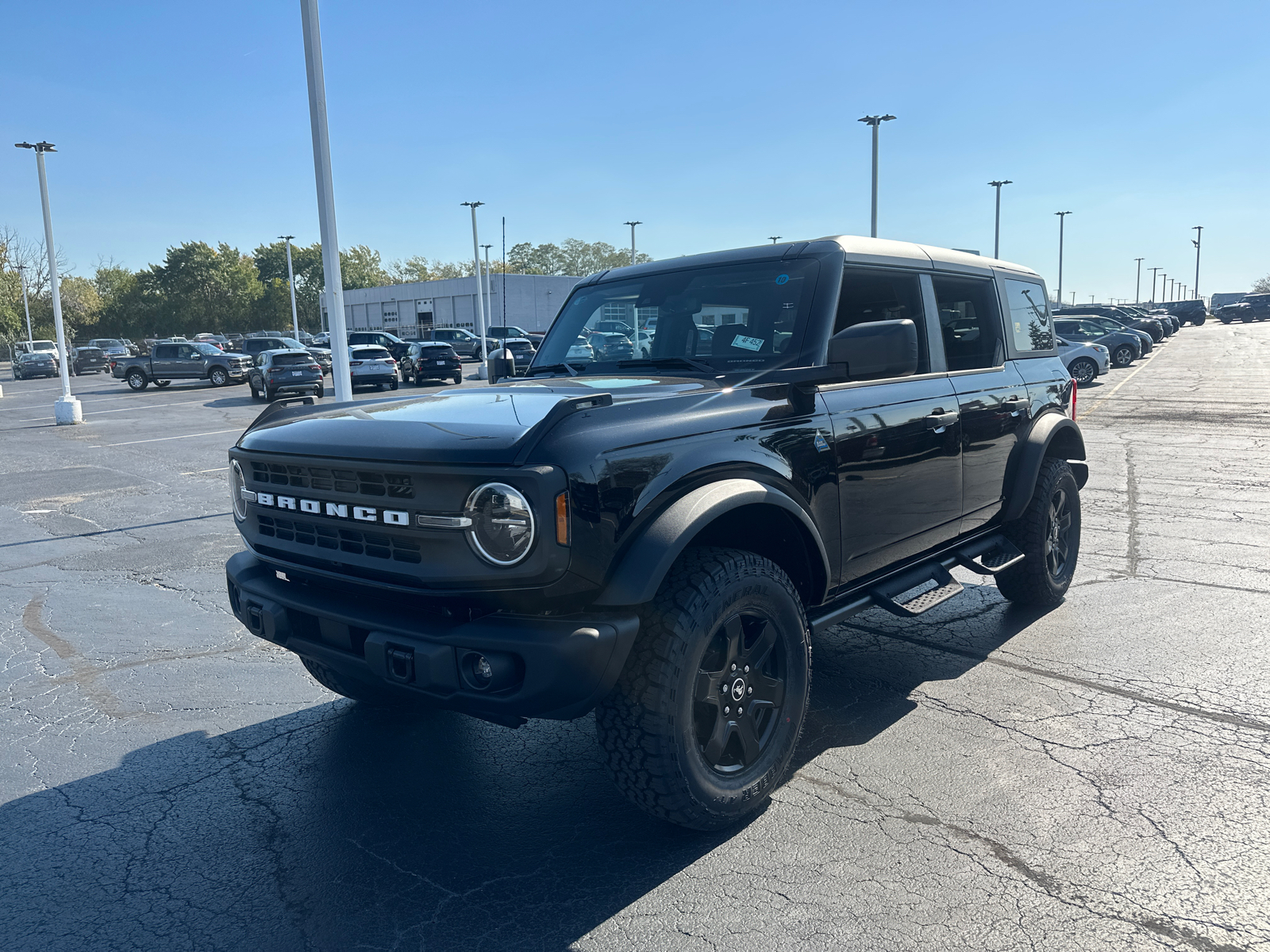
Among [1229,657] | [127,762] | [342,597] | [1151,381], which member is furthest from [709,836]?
[1151,381]

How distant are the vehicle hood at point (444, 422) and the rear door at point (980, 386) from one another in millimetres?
1665

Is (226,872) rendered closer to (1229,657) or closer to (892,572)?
(892,572)

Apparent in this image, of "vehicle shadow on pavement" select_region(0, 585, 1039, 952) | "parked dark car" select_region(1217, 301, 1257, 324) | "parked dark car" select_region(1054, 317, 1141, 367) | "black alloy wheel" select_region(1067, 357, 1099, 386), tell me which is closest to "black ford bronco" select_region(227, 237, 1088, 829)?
"vehicle shadow on pavement" select_region(0, 585, 1039, 952)

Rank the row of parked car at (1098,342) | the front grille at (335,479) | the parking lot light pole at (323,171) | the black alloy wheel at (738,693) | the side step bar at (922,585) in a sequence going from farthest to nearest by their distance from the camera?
1. the row of parked car at (1098,342)
2. the parking lot light pole at (323,171)
3. the side step bar at (922,585)
4. the black alloy wheel at (738,693)
5. the front grille at (335,479)

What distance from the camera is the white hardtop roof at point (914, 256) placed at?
404 cm

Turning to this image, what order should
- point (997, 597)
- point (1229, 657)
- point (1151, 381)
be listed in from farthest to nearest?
point (1151, 381) < point (997, 597) < point (1229, 657)

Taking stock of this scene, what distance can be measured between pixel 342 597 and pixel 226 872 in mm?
936

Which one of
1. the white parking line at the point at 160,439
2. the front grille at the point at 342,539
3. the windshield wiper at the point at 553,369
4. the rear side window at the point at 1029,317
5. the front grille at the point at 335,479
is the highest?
the rear side window at the point at 1029,317

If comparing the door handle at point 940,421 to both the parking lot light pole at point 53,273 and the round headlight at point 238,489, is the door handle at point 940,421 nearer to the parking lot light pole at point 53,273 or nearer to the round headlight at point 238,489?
the round headlight at point 238,489

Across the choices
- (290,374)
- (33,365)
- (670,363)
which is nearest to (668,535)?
(670,363)

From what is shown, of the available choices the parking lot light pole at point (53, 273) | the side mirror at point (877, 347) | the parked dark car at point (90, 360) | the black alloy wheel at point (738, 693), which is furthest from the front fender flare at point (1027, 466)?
the parked dark car at point (90, 360)

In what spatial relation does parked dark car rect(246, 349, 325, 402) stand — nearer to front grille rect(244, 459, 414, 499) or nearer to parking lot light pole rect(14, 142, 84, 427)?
parking lot light pole rect(14, 142, 84, 427)

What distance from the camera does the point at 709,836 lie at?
315 centimetres

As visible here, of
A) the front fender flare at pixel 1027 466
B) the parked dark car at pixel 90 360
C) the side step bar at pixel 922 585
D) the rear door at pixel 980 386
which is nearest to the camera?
the side step bar at pixel 922 585
